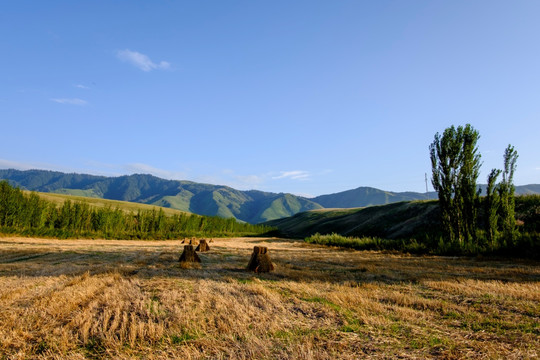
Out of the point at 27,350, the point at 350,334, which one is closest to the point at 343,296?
the point at 350,334

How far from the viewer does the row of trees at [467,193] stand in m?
21.9

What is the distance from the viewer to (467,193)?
922 inches

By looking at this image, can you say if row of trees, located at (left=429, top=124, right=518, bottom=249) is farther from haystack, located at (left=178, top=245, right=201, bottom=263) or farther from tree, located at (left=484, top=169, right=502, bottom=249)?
haystack, located at (left=178, top=245, right=201, bottom=263)

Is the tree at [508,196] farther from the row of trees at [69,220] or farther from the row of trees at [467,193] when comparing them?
the row of trees at [69,220]

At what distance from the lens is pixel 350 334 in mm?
4867

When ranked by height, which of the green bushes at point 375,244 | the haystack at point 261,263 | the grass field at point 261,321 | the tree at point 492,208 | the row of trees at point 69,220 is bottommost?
the row of trees at point 69,220

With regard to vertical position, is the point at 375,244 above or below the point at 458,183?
below

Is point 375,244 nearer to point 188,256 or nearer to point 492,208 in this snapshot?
point 492,208

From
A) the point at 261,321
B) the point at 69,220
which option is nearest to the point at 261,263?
the point at 261,321

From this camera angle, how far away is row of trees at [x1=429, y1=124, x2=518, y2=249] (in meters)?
21.9

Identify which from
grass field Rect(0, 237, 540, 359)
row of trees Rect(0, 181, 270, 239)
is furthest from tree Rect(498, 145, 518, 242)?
row of trees Rect(0, 181, 270, 239)

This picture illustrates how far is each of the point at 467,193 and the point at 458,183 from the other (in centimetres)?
112

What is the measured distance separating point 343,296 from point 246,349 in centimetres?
368

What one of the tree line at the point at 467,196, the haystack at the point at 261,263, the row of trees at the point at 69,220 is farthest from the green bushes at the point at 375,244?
the row of trees at the point at 69,220
